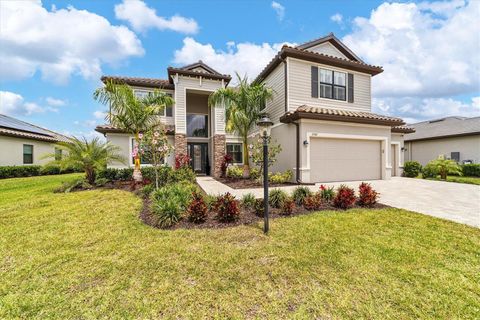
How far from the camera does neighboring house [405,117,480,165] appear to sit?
Result: 1703cm

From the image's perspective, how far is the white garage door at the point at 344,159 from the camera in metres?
10.4

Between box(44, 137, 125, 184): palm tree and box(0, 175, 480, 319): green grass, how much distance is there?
5113 millimetres

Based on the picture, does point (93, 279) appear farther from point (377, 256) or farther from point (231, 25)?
point (231, 25)

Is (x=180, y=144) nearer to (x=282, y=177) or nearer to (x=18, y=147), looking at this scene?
(x=282, y=177)

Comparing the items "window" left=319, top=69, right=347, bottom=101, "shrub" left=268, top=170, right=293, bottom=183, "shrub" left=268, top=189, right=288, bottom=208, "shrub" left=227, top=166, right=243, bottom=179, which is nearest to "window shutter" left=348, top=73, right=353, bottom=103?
"window" left=319, top=69, right=347, bottom=101

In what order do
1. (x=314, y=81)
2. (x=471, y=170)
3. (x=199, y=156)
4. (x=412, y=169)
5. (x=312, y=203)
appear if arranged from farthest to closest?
(x=199, y=156) → (x=471, y=170) → (x=412, y=169) → (x=314, y=81) → (x=312, y=203)

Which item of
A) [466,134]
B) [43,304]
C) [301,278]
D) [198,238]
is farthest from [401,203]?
[466,134]

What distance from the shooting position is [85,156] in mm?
9391

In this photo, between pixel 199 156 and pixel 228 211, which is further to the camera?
pixel 199 156

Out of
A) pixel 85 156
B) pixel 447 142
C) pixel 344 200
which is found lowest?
pixel 344 200

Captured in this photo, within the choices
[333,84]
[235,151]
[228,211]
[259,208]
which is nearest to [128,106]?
[228,211]

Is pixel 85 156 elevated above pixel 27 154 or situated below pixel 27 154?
below

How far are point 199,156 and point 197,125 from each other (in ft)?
8.01

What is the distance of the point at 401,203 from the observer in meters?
6.52
